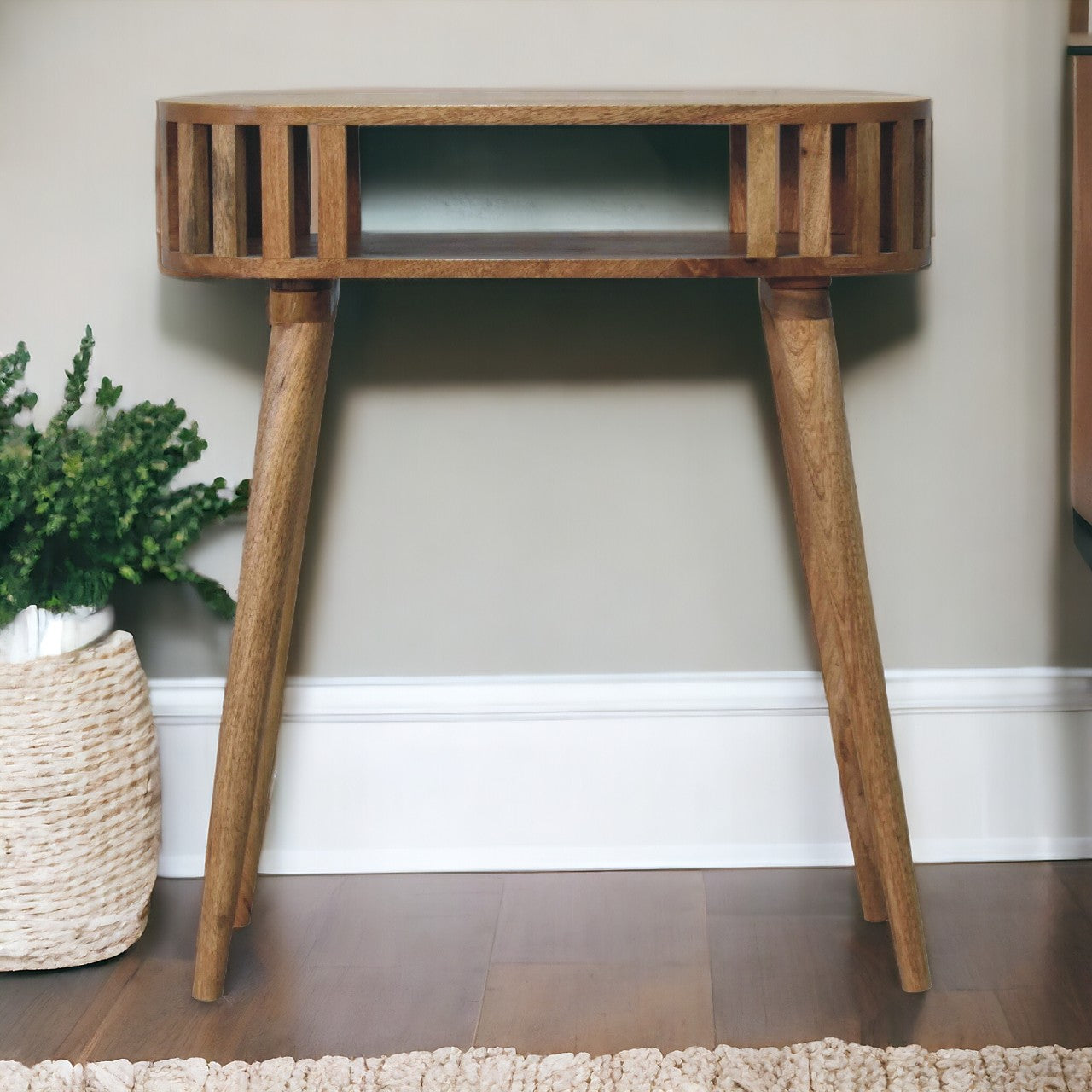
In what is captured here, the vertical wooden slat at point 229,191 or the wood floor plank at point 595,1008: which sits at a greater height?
the vertical wooden slat at point 229,191

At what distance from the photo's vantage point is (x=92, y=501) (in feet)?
3.84

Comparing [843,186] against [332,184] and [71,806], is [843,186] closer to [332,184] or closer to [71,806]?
[332,184]

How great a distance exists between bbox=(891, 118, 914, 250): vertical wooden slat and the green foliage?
25.8 inches

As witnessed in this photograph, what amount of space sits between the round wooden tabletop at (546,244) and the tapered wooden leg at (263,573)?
0.06 m

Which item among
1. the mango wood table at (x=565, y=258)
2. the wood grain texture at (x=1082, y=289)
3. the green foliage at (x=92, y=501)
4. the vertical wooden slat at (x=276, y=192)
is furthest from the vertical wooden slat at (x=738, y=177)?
the green foliage at (x=92, y=501)

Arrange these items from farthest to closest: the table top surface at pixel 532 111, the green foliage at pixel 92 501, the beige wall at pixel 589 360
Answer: the beige wall at pixel 589 360
the green foliage at pixel 92 501
the table top surface at pixel 532 111

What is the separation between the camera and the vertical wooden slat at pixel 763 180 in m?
1.00

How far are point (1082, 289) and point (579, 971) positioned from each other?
0.76 m

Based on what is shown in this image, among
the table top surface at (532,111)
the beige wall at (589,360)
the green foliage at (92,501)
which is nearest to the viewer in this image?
the table top surface at (532,111)

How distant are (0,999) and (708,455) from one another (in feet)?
2.72

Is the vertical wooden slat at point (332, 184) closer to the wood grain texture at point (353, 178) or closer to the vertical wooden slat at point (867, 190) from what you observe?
the wood grain texture at point (353, 178)

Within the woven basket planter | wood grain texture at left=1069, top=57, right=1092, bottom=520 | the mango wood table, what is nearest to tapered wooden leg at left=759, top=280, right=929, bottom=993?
the mango wood table

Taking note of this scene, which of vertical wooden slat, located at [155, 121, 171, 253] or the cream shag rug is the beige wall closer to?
vertical wooden slat, located at [155, 121, 171, 253]

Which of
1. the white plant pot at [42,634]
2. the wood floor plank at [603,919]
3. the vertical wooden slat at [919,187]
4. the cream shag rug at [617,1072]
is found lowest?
the wood floor plank at [603,919]
